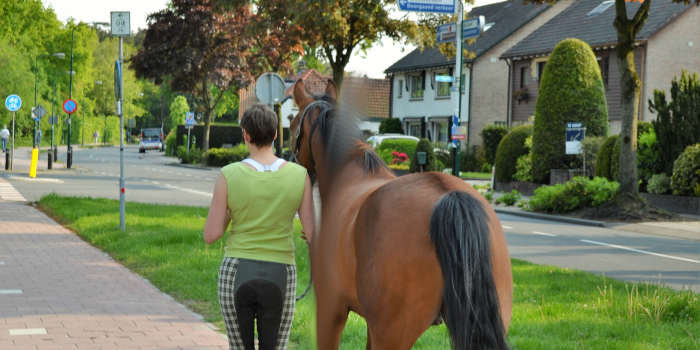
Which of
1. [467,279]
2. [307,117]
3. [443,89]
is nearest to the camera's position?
[467,279]

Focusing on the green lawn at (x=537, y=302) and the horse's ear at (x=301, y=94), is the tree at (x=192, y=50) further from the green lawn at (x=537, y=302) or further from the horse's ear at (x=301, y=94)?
the horse's ear at (x=301, y=94)

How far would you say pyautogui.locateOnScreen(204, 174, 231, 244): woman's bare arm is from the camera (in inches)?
152

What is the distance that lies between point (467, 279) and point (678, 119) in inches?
801

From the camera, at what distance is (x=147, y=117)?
421ft

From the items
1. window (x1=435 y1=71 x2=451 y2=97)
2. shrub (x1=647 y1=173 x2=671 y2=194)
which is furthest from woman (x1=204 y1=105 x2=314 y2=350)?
window (x1=435 y1=71 x2=451 y2=97)

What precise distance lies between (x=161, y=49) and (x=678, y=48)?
26.7 m

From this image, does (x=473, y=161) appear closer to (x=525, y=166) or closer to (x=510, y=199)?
(x=525, y=166)

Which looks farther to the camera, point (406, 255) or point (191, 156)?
point (191, 156)

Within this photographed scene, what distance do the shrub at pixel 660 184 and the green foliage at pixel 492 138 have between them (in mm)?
18551

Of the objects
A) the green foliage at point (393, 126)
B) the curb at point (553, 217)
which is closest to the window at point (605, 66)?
the green foliage at point (393, 126)

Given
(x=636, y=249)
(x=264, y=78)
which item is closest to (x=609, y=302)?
(x=636, y=249)

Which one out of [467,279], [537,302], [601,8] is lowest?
[537,302]

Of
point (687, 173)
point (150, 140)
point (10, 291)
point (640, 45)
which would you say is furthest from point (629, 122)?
point (150, 140)

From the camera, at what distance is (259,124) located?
3855 mm
